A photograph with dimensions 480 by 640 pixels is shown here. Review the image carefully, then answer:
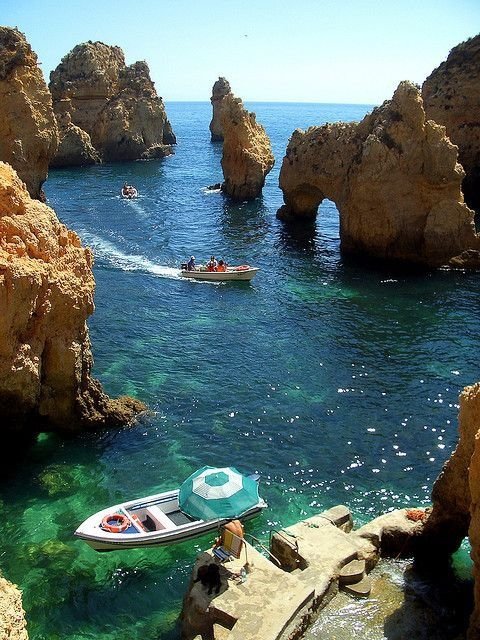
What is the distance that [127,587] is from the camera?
19.0m

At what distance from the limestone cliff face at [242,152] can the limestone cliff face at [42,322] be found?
4642cm

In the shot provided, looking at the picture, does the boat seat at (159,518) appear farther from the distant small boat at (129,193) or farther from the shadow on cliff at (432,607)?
the distant small boat at (129,193)

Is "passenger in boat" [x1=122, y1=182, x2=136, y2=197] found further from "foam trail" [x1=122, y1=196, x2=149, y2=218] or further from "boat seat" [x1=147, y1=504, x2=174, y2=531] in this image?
"boat seat" [x1=147, y1=504, x2=174, y2=531]

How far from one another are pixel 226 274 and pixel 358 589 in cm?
3027

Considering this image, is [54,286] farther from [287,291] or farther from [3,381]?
[287,291]

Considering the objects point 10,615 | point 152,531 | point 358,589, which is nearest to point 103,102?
point 152,531

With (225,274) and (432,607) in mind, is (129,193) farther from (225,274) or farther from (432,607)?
(432,607)

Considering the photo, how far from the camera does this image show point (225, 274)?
4581 cm

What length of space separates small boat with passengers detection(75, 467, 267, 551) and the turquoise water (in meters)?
0.67

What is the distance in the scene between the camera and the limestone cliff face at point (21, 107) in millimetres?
53656

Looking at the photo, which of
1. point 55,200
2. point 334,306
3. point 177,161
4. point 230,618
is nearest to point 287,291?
point 334,306

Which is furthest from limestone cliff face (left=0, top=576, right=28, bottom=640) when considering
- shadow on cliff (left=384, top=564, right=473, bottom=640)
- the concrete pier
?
shadow on cliff (left=384, top=564, right=473, bottom=640)

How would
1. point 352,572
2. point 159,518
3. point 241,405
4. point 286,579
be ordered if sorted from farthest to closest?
point 241,405, point 159,518, point 352,572, point 286,579

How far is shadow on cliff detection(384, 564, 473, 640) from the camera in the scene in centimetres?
1645
